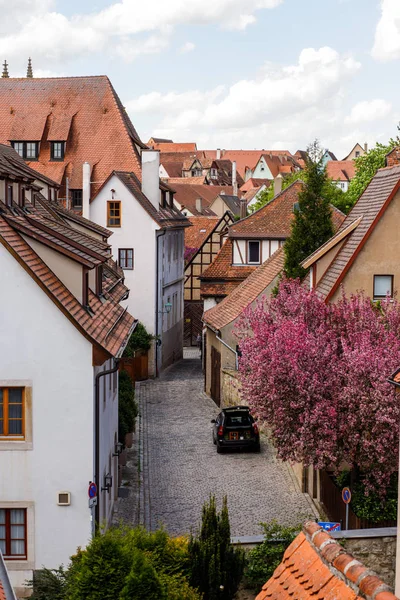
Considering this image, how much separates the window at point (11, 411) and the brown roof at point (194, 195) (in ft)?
268

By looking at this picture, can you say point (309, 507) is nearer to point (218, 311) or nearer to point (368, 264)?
point (368, 264)

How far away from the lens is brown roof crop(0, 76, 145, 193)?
48.5m

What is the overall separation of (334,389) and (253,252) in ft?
83.8

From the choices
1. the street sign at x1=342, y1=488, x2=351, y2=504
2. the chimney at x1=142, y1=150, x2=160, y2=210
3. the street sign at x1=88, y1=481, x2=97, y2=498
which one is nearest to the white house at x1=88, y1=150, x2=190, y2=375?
the chimney at x1=142, y1=150, x2=160, y2=210

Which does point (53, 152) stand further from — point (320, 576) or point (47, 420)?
point (320, 576)

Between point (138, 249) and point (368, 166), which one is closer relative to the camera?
point (138, 249)

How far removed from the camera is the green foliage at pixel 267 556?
16125mm

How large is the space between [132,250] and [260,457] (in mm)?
17946

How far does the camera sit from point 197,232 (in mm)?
69500

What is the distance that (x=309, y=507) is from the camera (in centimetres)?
2248

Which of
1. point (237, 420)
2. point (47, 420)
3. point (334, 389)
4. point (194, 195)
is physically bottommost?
point (237, 420)

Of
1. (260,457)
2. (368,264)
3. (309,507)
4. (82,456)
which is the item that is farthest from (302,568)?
(260,457)

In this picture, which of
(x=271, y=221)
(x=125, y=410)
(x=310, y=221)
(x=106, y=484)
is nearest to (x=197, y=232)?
(x=271, y=221)

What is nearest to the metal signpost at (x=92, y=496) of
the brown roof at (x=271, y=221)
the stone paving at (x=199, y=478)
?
Answer: the stone paving at (x=199, y=478)
